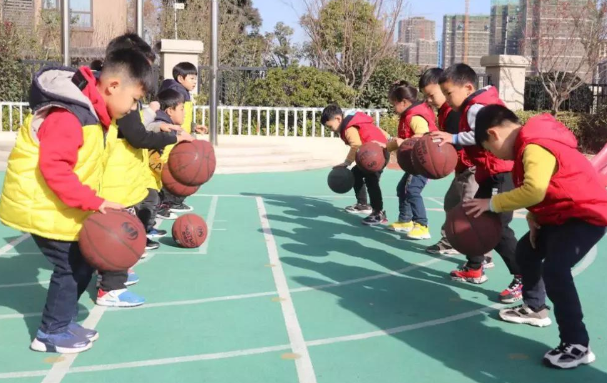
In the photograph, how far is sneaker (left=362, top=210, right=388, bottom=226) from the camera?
9.46m

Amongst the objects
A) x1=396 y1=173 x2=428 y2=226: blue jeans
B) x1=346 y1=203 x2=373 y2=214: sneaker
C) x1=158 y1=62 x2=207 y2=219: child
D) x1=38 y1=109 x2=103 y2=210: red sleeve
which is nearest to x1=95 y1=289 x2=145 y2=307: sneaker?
x1=38 y1=109 x2=103 y2=210: red sleeve

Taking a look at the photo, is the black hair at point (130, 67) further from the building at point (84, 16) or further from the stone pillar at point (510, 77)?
the building at point (84, 16)

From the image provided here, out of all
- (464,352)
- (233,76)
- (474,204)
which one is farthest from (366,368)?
(233,76)

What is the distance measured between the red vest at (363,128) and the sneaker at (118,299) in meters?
4.27

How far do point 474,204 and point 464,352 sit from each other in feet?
3.30

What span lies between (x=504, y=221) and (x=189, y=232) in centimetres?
341

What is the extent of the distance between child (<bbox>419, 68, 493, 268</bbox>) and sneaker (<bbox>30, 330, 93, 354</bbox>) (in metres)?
3.25

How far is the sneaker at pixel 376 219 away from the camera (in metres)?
9.46

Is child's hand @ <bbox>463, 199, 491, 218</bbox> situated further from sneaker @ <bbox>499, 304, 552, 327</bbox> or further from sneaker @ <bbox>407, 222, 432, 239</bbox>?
sneaker @ <bbox>407, 222, 432, 239</bbox>

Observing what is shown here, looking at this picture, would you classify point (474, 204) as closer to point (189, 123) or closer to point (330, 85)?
point (189, 123)

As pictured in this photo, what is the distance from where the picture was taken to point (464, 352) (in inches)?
185

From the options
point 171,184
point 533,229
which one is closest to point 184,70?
point 171,184

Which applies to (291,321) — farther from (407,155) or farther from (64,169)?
(407,155)

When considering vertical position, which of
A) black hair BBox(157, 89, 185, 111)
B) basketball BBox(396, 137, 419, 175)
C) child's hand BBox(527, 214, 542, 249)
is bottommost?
child's hand BBox(527, 214, 542, 249)
